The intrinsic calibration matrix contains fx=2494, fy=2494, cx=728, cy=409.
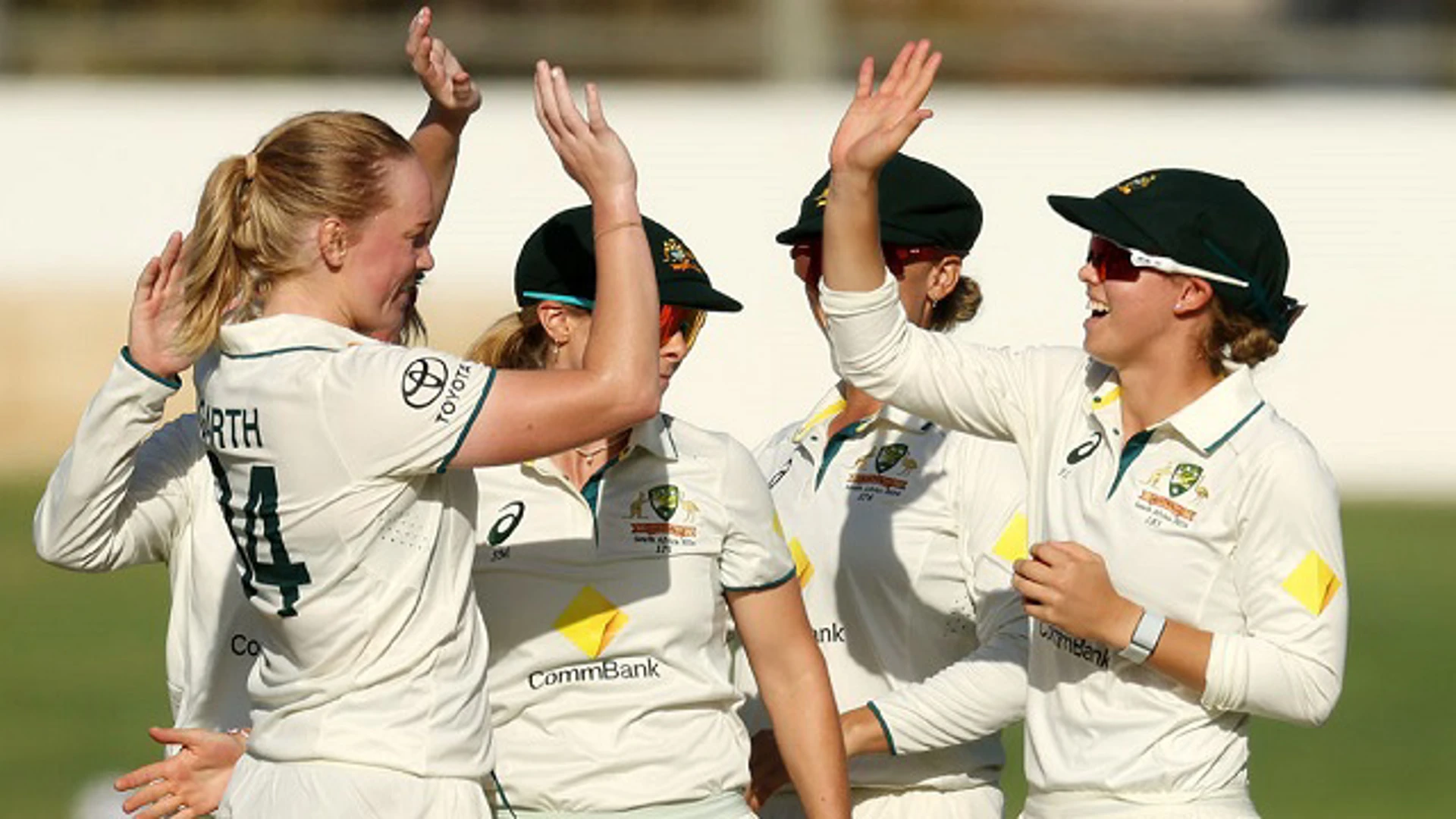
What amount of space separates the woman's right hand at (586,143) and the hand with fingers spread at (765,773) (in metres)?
1.37

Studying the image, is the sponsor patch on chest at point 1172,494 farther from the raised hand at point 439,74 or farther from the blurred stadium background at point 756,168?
the blurred stadium background at point 756,168

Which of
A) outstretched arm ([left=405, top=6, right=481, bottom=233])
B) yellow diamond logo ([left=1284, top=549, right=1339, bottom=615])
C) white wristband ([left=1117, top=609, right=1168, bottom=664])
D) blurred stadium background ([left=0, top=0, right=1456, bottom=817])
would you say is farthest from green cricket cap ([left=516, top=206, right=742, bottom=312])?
blurred stadium background ([left=0, top=0, right=1456, bottom=817])

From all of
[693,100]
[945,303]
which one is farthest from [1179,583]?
[693,100]

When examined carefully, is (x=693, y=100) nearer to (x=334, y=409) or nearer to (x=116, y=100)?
(x=116, y=100)

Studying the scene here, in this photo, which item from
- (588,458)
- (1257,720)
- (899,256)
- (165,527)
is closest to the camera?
(588,458)

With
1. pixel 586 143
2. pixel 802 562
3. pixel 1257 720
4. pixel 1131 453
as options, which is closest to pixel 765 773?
pixel 802 562

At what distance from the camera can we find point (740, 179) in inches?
707

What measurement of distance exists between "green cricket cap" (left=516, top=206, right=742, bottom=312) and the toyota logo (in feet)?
2.10

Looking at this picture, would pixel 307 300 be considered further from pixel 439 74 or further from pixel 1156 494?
pixel 1156 494

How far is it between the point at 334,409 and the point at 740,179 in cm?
1406

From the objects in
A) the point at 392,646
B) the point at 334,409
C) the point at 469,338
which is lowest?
the point at 469,338

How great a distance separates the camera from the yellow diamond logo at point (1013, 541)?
495cm

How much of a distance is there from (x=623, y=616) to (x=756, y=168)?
44.9 ft

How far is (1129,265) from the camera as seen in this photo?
449cm
